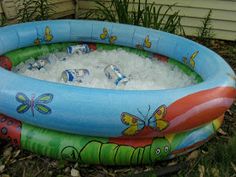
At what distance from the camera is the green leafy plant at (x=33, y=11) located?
392 cm

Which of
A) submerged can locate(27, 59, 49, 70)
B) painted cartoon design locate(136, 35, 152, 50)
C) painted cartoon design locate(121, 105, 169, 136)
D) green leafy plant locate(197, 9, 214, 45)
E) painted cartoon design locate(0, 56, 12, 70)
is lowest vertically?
green leafy plant locate(197, 9, 214, 45)

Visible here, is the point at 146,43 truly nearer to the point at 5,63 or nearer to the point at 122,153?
the point at 5,63

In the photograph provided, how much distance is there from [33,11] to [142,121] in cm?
244

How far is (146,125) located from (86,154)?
38 cm

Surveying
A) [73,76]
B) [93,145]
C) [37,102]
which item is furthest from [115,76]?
[37,102]

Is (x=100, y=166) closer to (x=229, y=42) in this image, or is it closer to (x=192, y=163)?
(x=192, y=163)

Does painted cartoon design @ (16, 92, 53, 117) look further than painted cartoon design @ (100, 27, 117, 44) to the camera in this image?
No

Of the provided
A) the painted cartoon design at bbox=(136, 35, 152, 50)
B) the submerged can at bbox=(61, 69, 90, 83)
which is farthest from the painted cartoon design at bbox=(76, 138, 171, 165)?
the painted cartoon design at bbox=(136, 35, 152, 50)

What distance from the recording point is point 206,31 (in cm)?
460

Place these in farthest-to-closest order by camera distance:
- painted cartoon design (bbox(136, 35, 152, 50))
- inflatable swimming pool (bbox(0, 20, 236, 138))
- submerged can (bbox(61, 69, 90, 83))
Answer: painted cartoon design (bbox(136, 35, 152, 50)), submerged can (bbox(61, 69, 90, 83)), inflatable swimming pool (bbox(0, 20, 236, 138))

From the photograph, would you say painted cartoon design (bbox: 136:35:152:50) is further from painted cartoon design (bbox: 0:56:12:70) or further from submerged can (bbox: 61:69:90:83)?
painted cartoon design (bbox: 0:56:12:70)

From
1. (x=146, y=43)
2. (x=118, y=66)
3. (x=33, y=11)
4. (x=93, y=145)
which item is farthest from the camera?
(x=33, y=11)

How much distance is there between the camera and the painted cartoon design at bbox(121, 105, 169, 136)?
199 centimetres

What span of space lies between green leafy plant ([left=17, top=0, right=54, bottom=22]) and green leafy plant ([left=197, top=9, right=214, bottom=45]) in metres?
1.81
